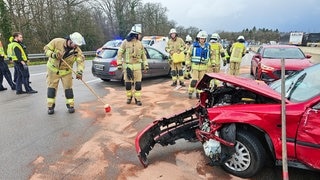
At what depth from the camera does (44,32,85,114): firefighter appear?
21.2ft

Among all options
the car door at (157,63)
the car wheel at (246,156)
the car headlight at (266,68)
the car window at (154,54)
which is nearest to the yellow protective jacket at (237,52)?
the car headlight at (266,68)

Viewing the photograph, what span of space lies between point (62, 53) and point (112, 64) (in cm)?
384

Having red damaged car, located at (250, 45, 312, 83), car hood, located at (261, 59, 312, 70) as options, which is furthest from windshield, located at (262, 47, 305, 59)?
car hood, located at (261, 59, 312, 70)

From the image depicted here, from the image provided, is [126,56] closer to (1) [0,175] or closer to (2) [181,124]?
(2) [181,124]

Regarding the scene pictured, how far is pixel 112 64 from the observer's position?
10.4 m

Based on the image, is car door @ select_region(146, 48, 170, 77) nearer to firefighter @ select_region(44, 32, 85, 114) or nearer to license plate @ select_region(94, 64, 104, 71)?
license plate @ select_region(94, 64, 104, 71)

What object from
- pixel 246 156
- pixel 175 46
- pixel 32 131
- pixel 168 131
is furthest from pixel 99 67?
pixel 246 156

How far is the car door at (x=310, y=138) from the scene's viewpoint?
10.0 ft

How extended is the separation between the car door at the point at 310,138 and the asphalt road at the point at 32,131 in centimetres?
318

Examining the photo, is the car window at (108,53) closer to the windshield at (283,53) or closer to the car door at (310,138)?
the windshield at (283,53)

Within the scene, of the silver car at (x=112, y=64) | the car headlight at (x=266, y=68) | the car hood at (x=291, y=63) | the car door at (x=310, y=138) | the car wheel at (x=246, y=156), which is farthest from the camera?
the silver car at (x=112, y=64)

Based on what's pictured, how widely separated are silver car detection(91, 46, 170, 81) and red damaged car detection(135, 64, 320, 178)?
6.46 m

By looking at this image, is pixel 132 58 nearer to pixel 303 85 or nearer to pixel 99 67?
pixel 99 67

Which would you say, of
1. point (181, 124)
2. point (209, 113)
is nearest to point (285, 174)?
point (209, 113)
